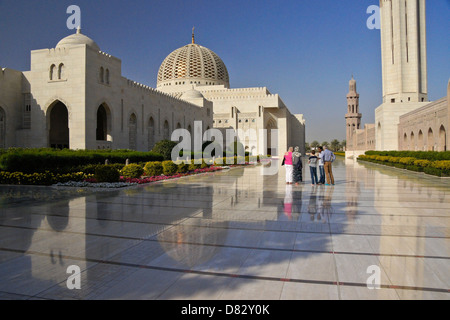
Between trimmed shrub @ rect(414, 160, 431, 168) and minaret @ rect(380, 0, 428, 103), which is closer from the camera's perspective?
trimmed shrub @ rect(414, 160, 431, 168)

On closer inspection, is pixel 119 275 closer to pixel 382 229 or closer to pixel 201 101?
pixel 382 229

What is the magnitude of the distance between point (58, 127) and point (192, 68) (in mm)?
28173

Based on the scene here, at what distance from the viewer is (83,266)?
323 cm

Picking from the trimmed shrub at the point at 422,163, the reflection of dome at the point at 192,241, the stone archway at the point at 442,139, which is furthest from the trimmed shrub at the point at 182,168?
the stone archway at the point at 442,139

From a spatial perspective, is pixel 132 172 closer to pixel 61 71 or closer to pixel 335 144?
pixel 61 71

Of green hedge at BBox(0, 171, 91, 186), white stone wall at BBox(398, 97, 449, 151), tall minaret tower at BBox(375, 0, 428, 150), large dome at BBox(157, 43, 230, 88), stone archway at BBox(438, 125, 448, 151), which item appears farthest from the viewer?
large dome at BBox(157, 43, 230, 88)

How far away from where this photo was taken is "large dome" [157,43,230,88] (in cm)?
4941

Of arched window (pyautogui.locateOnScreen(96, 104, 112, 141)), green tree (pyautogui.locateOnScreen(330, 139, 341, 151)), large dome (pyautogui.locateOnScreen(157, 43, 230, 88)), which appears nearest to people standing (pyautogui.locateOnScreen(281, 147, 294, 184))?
arched window (pyautogui.locateOnScreen(96, 104, 112, 141))

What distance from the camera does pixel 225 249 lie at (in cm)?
377

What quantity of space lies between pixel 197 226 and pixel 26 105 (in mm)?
20498

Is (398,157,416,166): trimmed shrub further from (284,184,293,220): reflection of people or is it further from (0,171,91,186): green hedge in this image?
(0,171,91,186): green hedge

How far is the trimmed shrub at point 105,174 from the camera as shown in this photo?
963cm
